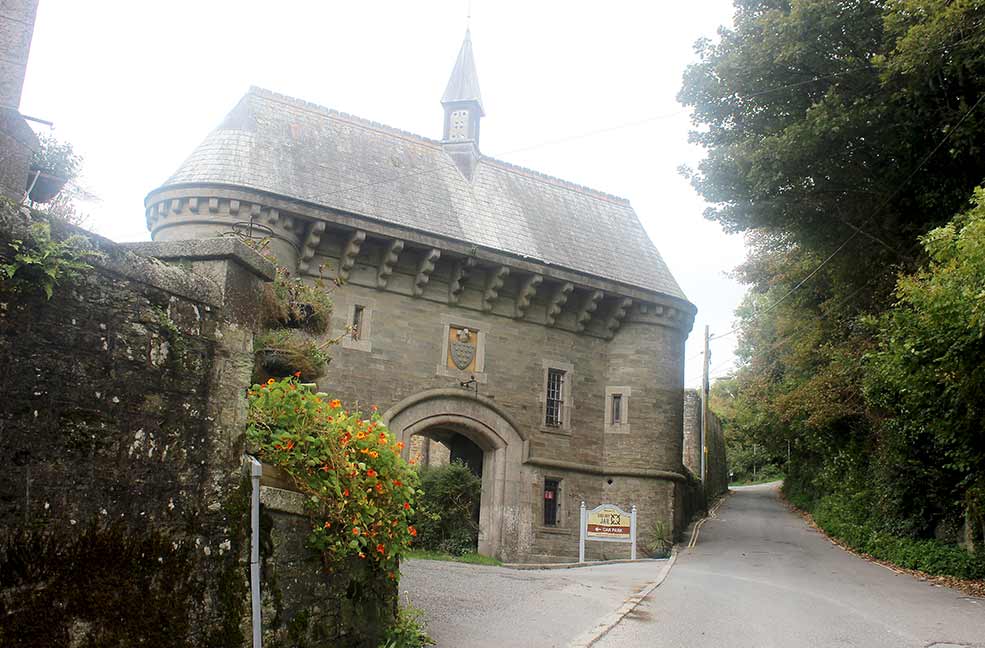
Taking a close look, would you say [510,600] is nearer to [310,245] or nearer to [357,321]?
[357,321]

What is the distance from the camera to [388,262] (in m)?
19.3

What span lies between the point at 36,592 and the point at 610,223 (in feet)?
75.1

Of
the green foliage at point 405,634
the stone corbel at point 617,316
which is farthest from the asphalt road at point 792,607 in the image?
the stone corbel at point 617,316

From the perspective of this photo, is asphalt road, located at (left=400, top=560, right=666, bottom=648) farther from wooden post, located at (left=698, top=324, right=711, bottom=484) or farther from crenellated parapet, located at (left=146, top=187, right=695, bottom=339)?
wooden post, located at (left=698, top=324, right=711, bottom=484)

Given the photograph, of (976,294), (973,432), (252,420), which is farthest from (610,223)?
(252,420)

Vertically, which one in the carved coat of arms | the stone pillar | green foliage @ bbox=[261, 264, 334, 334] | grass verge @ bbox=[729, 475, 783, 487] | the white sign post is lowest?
grass verge @ bbox=[729, 475, 783, 487]

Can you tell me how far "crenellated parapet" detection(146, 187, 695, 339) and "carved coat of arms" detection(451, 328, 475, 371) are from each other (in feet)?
2.21

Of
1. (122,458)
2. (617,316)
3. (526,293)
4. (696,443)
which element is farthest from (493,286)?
(696,443)

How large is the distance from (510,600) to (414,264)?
31.9 ft

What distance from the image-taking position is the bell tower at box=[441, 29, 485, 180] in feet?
80.3

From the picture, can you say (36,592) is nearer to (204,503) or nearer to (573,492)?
(204,503)

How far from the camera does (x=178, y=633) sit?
5.18 metres

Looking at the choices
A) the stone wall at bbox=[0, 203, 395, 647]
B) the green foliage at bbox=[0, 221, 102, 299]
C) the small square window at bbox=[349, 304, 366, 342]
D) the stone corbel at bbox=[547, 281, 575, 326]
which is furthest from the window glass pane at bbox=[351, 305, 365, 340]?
the green foliage at bbox=[0, 221, 102, 299]

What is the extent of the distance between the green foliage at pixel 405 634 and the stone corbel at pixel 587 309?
14.3m
